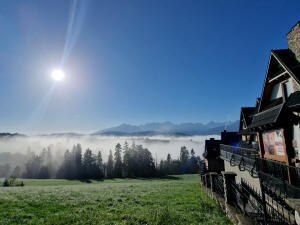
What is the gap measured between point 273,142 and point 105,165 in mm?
85814

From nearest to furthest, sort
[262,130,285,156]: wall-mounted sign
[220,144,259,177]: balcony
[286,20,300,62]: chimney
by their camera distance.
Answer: [286,20,300,62]: chimney, [262,130,285,156]: wall-mounted sign, [220,144,259,177]: balcony

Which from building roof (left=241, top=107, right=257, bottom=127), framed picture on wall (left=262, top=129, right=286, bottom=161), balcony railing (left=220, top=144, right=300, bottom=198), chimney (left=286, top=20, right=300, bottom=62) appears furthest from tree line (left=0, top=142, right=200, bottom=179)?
chimney (left=286, top=20, right=300, bottom=62)

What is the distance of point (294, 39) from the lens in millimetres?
12523

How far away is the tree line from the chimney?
71.4m

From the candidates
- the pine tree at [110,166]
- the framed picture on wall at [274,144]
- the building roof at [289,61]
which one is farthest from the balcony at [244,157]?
the pine tree at [110,166]

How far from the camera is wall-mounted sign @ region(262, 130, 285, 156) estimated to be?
42.1ft

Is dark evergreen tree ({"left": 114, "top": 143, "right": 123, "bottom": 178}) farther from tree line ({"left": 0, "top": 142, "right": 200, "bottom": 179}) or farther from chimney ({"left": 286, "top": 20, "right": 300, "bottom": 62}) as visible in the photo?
chimney ({"left": 286, "top": 20, "right": 300, "bottom": 62})

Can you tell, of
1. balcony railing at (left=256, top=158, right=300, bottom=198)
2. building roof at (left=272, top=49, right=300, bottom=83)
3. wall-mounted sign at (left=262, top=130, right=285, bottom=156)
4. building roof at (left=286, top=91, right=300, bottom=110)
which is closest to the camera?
balcony railing at (left=256, top=158, right=300, bottom=198)

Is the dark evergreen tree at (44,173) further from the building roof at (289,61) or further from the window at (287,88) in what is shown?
the building roof at (289,61)

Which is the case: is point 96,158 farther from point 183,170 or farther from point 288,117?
point 288,117

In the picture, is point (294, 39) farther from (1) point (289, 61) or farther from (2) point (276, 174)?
(2) point (276, 174)

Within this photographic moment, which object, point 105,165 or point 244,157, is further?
point 105,165

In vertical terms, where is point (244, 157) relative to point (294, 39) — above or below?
below

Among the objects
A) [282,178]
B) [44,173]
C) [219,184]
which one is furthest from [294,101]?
[44,173]
